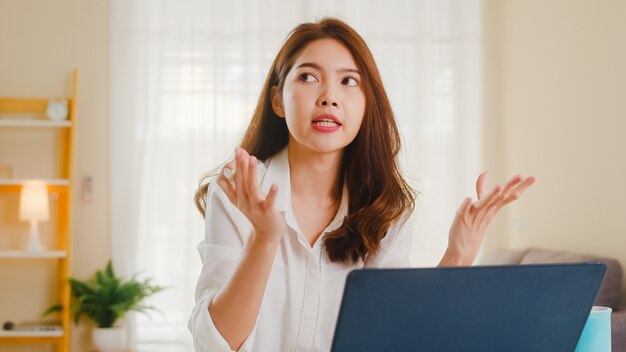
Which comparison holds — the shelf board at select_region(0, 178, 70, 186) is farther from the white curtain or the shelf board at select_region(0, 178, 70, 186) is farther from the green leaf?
the green leaf

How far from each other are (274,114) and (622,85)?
2.61 m

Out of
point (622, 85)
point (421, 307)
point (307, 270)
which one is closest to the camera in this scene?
point (421, 307)

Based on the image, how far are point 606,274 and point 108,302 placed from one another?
2.88 meters

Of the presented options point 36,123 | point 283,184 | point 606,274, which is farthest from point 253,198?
point 36,123

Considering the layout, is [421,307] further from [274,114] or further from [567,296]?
[274,114]

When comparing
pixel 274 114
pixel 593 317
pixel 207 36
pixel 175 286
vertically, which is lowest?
pixel 175 286

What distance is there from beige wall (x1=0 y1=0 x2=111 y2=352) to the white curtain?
119 millimetres

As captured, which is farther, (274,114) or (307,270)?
(274,114)

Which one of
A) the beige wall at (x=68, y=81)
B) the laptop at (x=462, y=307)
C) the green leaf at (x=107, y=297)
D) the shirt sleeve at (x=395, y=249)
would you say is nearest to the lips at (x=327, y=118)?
the shirt sleeve at (x=395, y=249)

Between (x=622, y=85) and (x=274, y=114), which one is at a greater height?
(x=622, y=85)

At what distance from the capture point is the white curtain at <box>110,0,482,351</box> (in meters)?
5.03

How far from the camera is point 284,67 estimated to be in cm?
135

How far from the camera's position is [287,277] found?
1291 mm

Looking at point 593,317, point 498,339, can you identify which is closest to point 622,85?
point 593,317
